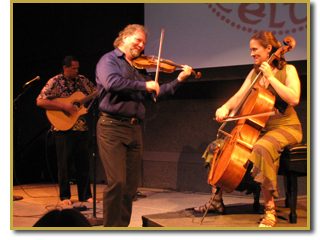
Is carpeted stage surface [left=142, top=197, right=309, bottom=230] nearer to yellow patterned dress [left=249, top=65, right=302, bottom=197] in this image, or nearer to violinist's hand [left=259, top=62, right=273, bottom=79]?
yellow patterned dress [left=249, top=65, right=302, bottom=197]

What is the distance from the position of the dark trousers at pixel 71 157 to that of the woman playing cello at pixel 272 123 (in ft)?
5.62

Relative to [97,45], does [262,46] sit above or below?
below

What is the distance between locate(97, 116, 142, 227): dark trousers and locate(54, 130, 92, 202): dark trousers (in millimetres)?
1661

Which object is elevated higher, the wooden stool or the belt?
the belt

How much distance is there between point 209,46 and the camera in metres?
4.14

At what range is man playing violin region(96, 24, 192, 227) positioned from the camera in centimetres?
235

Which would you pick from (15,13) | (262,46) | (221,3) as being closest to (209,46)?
(221,3)

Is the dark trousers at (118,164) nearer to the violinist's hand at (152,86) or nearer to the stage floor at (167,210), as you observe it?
the stage floor at (167,210)

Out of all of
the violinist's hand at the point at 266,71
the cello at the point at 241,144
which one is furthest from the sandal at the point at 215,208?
the violinist's hand at the point at 266,71

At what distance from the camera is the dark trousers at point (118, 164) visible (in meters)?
2.36

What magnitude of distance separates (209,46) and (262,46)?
1.42m

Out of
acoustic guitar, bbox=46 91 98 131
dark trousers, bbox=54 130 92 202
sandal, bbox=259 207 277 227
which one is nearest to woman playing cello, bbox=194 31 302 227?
sandal, bbox=259 207 277 227

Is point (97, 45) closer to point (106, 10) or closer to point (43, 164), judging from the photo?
point (106, 10)

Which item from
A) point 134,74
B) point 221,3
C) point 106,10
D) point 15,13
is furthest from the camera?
point 15,13
